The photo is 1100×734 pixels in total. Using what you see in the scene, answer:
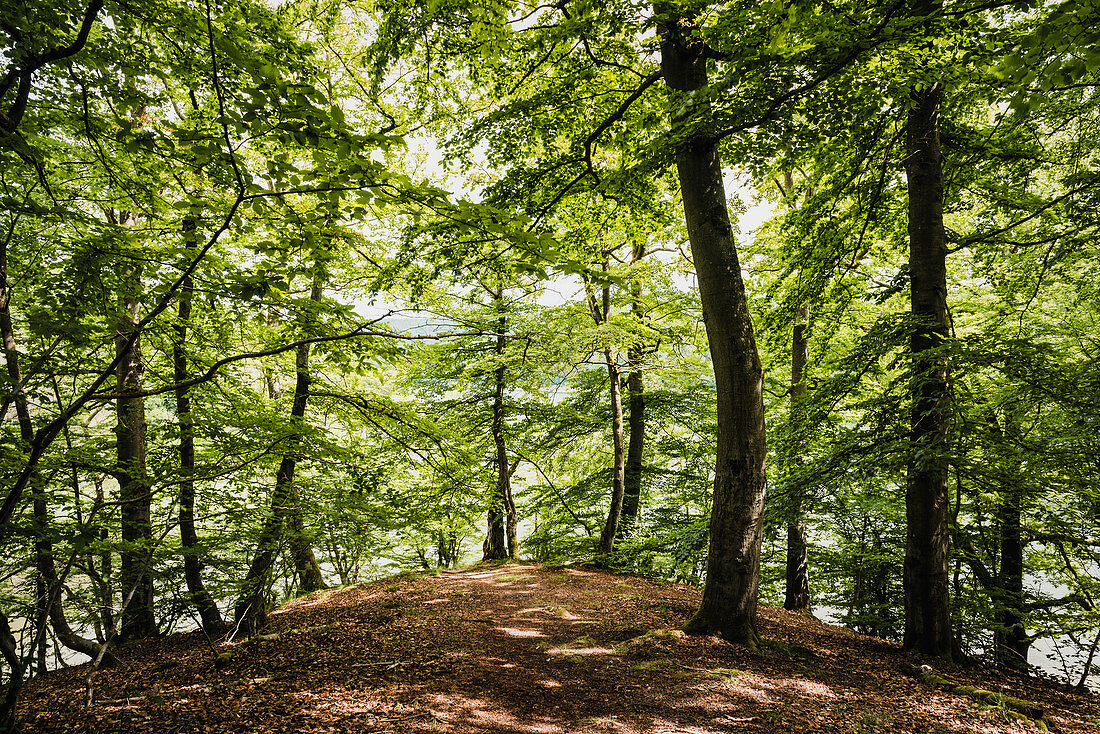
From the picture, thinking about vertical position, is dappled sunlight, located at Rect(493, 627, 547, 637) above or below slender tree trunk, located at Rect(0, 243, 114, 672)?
below

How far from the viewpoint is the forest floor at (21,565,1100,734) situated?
10.9ft

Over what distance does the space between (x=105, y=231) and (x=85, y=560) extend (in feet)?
8.49

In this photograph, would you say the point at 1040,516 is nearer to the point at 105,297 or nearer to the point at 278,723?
the point at 278,723

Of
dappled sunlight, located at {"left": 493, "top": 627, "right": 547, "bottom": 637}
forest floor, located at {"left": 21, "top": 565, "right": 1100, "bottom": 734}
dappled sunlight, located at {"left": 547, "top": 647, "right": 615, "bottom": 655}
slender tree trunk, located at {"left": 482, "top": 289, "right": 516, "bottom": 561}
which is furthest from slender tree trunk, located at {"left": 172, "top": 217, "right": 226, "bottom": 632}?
slender tree trunk, located at {"left": 482, "top": 289, "right": 516, "bottom": 561}

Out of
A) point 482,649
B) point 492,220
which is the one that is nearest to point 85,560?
point 482,649

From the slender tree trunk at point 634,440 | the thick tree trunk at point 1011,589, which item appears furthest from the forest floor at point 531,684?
the slender tree trunk at point 634,440

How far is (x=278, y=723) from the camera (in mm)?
3229

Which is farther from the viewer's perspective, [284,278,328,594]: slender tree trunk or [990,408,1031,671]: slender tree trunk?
[284,278,328,594]: slender tree trunk

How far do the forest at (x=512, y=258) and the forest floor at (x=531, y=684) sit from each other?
1.83 feet

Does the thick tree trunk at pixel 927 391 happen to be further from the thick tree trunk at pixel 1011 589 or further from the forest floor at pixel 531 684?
the thick tree trunk at pixel 1011 589

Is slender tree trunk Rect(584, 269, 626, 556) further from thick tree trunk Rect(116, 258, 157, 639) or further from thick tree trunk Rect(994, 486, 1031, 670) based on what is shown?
thick tree trunk Rect(116, 258, 157, 639)

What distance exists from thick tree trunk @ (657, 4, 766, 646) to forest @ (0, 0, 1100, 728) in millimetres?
31

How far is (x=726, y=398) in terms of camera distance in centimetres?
487

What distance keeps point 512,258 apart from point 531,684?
4.08m
